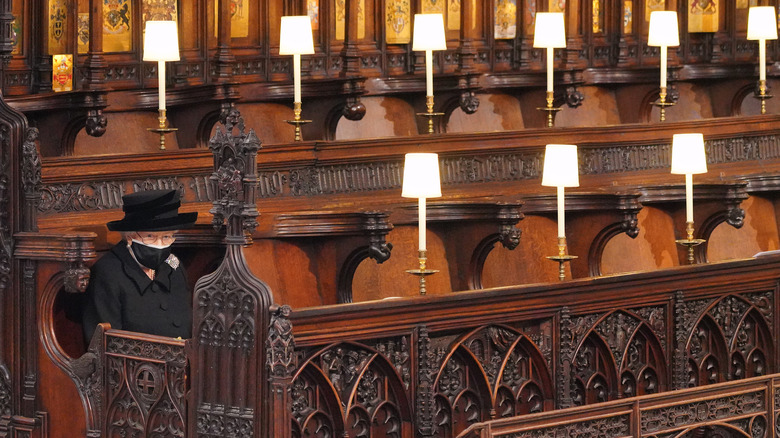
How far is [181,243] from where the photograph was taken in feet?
24.3

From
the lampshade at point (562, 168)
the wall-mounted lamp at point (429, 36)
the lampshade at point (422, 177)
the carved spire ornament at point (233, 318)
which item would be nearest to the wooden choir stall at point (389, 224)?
the carved spire ornament at point (233, 318)

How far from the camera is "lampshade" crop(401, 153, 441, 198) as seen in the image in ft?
24.4

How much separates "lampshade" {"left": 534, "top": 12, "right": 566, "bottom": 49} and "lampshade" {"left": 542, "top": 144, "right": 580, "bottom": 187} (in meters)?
2.21

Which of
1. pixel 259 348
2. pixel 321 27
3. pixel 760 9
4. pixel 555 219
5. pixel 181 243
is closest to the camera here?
pixel 259 348

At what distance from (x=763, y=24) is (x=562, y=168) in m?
3.55

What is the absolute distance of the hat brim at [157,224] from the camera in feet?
21.5

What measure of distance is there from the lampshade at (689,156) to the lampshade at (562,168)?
86 cm

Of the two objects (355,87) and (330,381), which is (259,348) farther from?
(355,87)

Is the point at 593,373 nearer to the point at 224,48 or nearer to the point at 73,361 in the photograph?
the point at 73,361

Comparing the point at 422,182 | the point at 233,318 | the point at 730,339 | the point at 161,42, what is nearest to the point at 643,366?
the point at 730,339

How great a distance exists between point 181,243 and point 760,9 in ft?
16.8

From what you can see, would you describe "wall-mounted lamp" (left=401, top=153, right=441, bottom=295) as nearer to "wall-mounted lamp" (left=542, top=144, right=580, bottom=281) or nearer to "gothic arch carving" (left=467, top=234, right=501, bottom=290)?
"wall-mounted lamp" (left=542, top=144, right=580, bottom=281)

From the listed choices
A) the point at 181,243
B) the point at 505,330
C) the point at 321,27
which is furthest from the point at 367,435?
the point at 321,27

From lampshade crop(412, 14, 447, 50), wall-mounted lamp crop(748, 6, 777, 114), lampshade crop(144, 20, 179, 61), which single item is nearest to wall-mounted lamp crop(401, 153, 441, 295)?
lampshade crop(144, 20, 179, 61)
